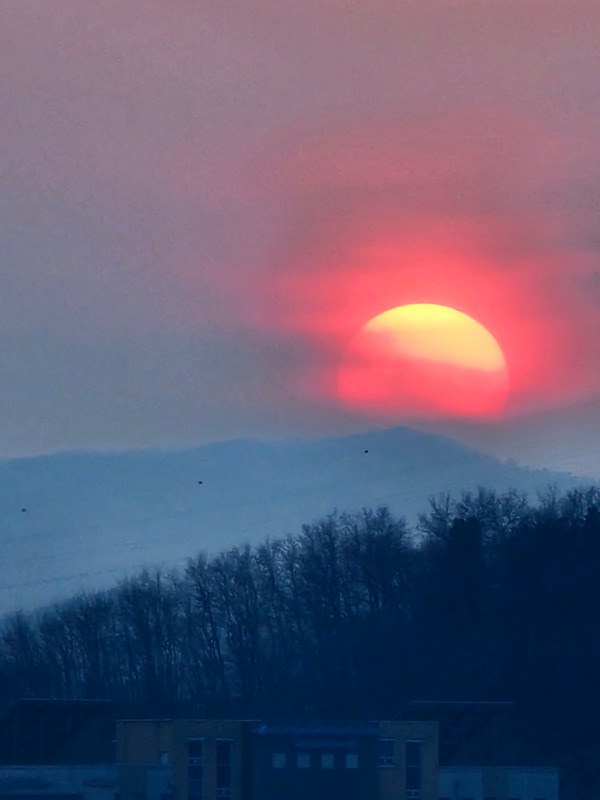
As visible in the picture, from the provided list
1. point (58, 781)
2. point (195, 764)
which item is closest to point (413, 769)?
point (195, 764)

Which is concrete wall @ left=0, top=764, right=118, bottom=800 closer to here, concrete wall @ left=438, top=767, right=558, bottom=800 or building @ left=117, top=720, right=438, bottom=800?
building @ left=117, top=720, right=438, bottom=800

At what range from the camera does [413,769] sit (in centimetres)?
4691

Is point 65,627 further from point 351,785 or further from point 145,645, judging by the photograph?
point 351,785

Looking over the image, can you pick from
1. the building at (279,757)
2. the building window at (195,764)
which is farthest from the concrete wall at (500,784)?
the building window at (195,764)

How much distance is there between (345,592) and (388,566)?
114 inches

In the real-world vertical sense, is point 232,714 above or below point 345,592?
below

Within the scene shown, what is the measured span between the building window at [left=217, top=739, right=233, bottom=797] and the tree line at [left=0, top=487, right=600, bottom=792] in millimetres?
18173

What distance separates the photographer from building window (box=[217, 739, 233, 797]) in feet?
156

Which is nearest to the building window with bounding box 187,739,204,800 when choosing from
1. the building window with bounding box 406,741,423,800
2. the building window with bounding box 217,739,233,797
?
the building window with bounding box 217,739,233,797

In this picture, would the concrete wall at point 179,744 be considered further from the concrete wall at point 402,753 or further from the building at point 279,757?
the concrete wall at point 402,753

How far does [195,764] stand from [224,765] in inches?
37.9

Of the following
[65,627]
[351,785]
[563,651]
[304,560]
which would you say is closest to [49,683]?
[65,627]

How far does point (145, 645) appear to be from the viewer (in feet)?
276

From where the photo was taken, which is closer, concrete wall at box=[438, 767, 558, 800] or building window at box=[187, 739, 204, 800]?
concrete wall at box=[438, 767, 558, 800]
